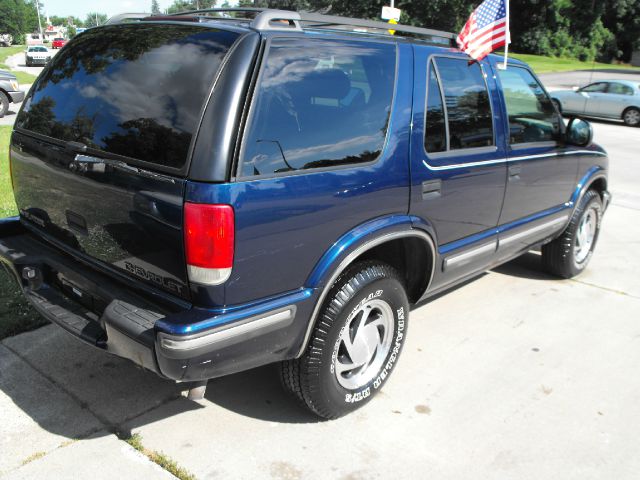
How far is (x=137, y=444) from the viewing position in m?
2.91

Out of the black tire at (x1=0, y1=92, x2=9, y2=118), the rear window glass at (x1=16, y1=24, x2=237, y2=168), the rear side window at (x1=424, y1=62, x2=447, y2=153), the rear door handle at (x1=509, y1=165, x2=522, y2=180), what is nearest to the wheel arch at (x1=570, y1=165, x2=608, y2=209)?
the rear door handle at (x1=509, y1=165, x2=522, y2=180)

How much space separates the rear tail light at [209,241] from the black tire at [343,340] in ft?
2.31

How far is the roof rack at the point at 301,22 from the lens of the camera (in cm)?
268

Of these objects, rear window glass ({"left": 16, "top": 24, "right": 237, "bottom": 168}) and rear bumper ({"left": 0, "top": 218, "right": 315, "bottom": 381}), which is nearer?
rear bumper ({"left": 0, "top": 218, "right": 315, "bottom": 381})

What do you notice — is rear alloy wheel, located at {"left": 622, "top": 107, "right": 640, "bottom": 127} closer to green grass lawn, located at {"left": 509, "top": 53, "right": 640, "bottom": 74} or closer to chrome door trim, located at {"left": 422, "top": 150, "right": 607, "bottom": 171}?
chrome door trim, located at {"left": 422, "top": 150, "right": 607, "bottom": 171}

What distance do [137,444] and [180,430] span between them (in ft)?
0.77

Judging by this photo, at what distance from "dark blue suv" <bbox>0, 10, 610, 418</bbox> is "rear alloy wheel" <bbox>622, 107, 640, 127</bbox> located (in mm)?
17235

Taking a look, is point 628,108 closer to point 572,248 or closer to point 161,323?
point 572,248

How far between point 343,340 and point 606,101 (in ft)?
61.7

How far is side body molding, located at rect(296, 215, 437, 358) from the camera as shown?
109 inches

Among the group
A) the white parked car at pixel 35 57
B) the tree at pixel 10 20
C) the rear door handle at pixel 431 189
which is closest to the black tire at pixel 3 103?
the rear door handle at pixel 431 189

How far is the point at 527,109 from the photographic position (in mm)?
4371

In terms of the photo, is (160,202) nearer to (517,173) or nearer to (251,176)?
(251,176)

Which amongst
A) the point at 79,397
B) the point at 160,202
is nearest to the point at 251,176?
the point at 160,202
